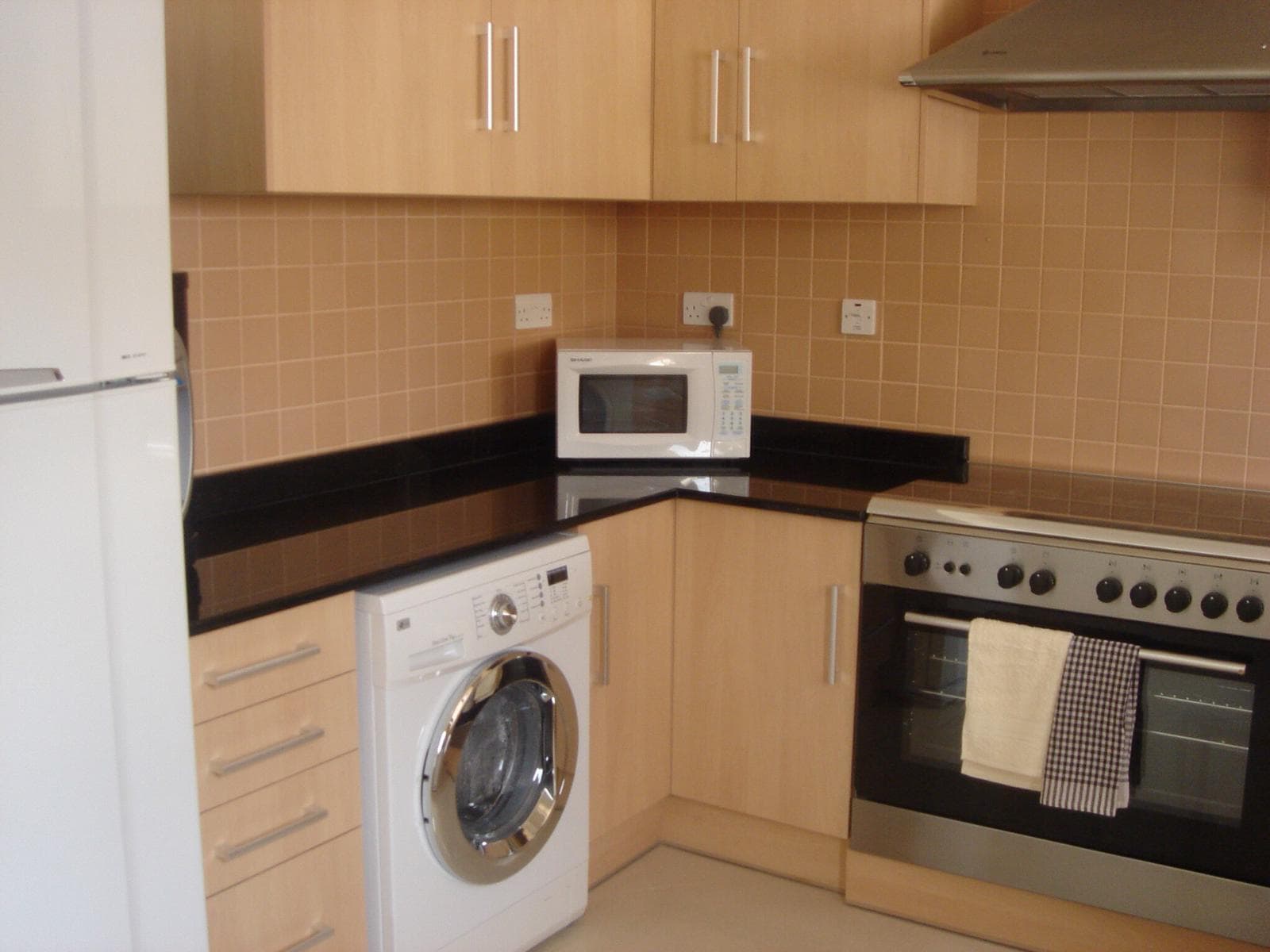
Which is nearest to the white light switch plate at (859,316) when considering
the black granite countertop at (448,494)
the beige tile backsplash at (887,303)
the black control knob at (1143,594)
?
the beige tile backsplash at (887,303)

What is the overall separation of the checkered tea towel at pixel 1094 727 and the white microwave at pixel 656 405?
3.13 feet

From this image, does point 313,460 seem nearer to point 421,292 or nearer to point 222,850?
point 421,292

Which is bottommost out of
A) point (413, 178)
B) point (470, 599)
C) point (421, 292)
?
point (470, 599)

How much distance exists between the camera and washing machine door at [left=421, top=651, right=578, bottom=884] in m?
2.43

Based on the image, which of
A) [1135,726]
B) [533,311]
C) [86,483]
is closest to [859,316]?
[533,311]

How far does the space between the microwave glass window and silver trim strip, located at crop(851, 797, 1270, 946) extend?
3.08 ft

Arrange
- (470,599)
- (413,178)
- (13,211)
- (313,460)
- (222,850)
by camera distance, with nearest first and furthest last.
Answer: (13,211), (222,850), (470,599), (413,178), (313,460)

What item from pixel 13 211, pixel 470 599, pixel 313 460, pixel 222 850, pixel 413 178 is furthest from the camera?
pixel 313 460

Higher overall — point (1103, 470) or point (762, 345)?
point (762, 345)

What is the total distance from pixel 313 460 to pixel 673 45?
1206 mm

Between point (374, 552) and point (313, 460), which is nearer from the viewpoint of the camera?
point (374, 552)

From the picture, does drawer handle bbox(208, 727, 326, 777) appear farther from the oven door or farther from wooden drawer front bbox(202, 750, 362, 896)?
the oven door

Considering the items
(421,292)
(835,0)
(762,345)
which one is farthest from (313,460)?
(835,0)

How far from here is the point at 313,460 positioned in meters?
2.92
